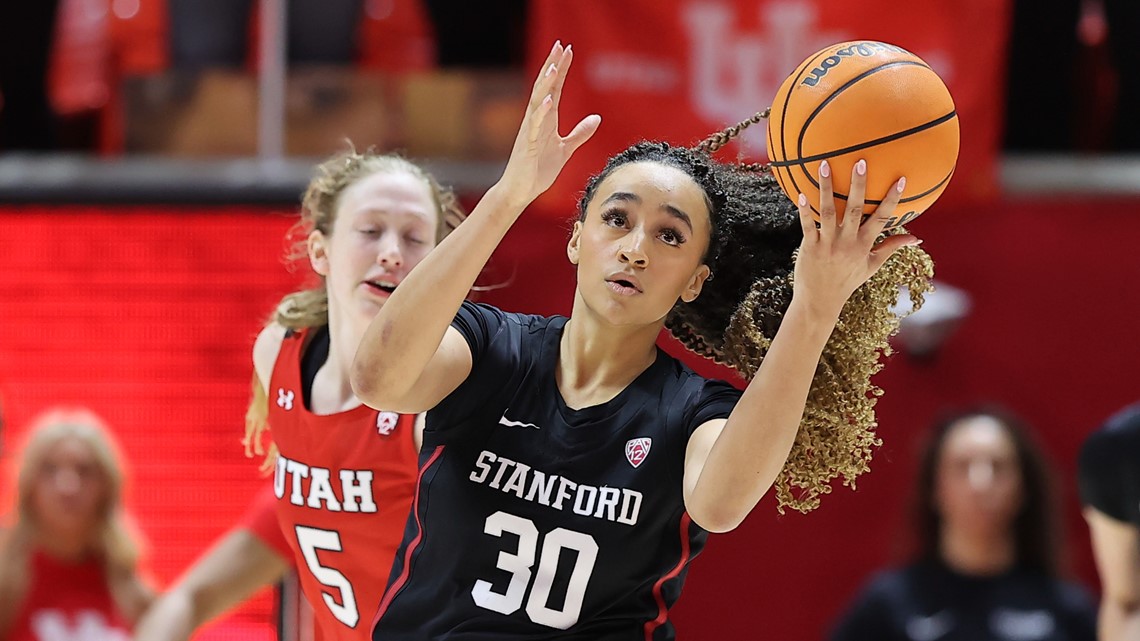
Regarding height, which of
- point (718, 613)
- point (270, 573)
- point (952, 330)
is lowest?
point (718, 613)

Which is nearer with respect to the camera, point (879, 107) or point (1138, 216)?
point (879, 107)

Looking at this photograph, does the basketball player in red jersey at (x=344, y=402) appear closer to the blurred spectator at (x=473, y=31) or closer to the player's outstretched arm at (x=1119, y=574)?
the player's outstretched arm at (x=1119, y=574)

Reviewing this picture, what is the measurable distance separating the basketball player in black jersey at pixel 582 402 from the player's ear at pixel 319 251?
985mm

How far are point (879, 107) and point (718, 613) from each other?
9.69 ft

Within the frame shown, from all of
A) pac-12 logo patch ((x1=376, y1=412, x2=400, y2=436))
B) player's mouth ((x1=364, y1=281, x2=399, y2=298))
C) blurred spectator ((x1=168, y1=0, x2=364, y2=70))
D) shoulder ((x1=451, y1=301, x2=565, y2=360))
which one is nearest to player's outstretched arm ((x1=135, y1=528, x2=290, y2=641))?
pac-12 logo patch ((x1=376, y1=412, x2=400, y2=436))

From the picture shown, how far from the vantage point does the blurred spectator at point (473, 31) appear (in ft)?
19.4

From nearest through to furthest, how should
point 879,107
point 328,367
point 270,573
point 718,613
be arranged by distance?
point 879,107
point 328,367
point 270,573
point 718,613

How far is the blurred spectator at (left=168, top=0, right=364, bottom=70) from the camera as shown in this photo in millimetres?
5859

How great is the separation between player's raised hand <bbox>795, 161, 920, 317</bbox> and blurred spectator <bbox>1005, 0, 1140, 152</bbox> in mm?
3778

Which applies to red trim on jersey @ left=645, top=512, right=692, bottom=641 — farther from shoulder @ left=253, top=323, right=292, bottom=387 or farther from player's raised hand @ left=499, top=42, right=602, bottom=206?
shoulder @ left=253, top=323, right=292, bottom=387

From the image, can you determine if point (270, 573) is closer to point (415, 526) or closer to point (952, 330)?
point (415, 526)

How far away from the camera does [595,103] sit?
5176mm

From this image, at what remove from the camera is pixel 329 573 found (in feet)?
11.0

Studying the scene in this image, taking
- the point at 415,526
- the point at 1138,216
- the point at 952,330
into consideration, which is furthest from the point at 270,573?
the point at 1138,216
